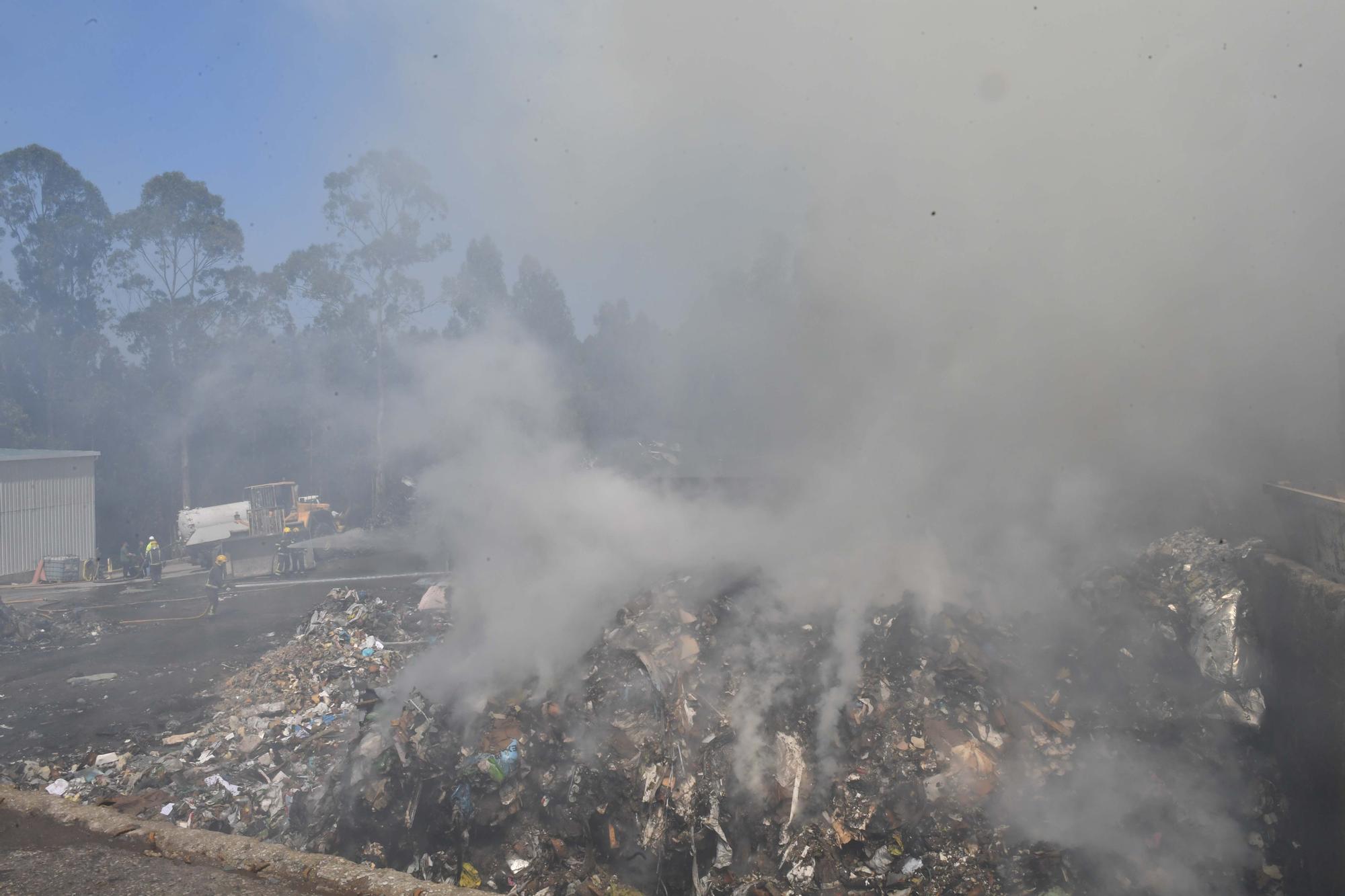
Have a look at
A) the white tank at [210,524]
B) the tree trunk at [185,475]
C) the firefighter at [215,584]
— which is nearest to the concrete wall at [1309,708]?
the firefighter at [215,584]

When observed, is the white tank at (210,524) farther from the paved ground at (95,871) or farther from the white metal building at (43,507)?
the paved ground at (95,871)

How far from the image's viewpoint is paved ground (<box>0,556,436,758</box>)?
25.1 ft

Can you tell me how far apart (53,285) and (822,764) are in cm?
2871

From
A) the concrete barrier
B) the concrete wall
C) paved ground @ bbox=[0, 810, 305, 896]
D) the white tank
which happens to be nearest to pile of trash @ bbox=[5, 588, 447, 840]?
the concrete barrier

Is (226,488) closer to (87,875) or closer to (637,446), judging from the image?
(637,446)

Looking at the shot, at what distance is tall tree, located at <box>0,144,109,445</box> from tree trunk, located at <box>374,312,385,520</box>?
9.16 metres

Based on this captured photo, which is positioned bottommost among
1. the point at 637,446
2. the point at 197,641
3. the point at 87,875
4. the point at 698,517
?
the point at 197,641

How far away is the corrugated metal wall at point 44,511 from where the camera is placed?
15.8 m

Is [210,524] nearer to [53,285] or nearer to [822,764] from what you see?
[53,285]

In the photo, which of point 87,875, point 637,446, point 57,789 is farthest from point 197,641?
point 87,875

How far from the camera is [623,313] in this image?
18188 millimetres

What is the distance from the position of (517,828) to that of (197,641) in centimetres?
832

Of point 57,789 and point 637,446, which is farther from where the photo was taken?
point 637,446

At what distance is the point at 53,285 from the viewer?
23.0 metres
